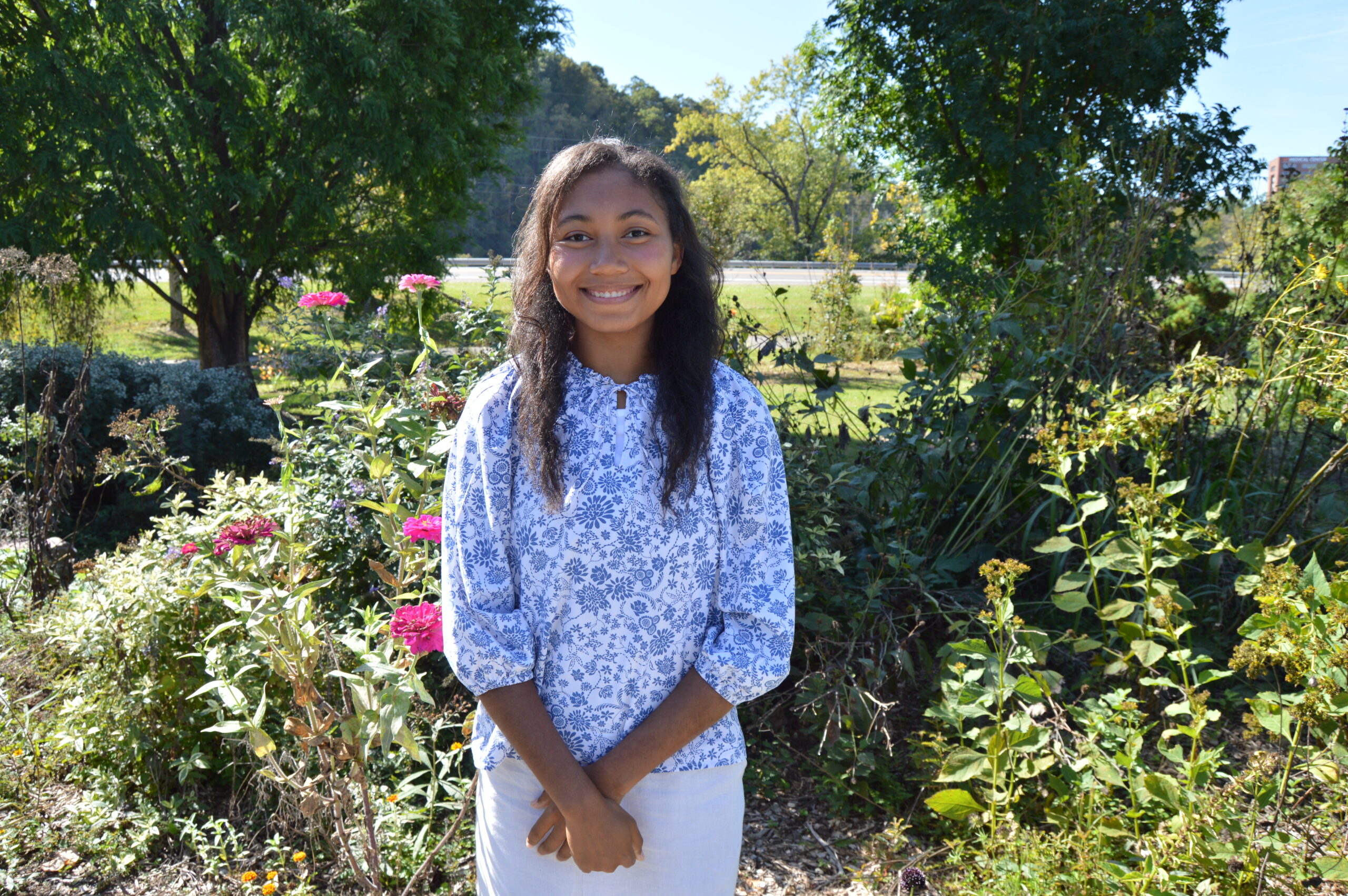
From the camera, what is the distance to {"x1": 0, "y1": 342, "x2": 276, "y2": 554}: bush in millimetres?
4758

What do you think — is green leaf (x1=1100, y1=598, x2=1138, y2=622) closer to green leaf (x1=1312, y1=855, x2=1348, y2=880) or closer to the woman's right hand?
green leaf (x1=1312, y1=855, x2=1348, y2=880)

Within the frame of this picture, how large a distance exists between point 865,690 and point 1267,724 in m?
0.97

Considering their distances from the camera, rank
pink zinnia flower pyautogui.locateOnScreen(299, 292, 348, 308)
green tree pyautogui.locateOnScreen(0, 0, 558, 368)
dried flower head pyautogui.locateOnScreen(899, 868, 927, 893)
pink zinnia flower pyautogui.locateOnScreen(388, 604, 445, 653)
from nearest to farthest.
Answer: pink zinnia flower pyautogui.locateOnScreen(388, 604, 445, 653) < dried flower head pyautogui.locateOnScreen(899, 868, 927, 893) < pink zinnia flower pyautogui.locateOnScreen(299, 292, 348, 308) < green tree pyautogui.locateOnScreen(0, 0, 558, 368)

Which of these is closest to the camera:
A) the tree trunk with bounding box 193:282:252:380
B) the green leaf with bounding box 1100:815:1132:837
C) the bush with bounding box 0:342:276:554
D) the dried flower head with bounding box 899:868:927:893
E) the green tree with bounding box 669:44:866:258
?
the dried flower head with bounding box 899:868:927:893

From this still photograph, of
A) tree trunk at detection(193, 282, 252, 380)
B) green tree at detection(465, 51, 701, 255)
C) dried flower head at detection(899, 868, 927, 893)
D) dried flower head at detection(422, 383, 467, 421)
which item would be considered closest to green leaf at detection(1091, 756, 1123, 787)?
dried flower head at detection(899, 868, 927, 893)

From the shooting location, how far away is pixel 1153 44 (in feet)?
20.3

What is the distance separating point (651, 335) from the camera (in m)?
1.43

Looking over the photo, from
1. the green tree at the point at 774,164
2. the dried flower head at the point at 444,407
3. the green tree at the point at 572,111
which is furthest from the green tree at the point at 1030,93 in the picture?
the green tree at the point at 572,111

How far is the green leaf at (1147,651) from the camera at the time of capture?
2.19m

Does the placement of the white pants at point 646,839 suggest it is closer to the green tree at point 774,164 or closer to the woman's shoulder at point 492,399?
the woman's shoulder at point 492,399

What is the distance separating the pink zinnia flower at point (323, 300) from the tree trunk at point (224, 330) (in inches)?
263

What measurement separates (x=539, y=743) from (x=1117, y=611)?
5.92 ft

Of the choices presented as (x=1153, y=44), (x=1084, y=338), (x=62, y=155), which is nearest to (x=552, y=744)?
(x=1084, y=338)

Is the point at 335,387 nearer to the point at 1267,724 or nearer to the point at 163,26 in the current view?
the point at 1267,724
